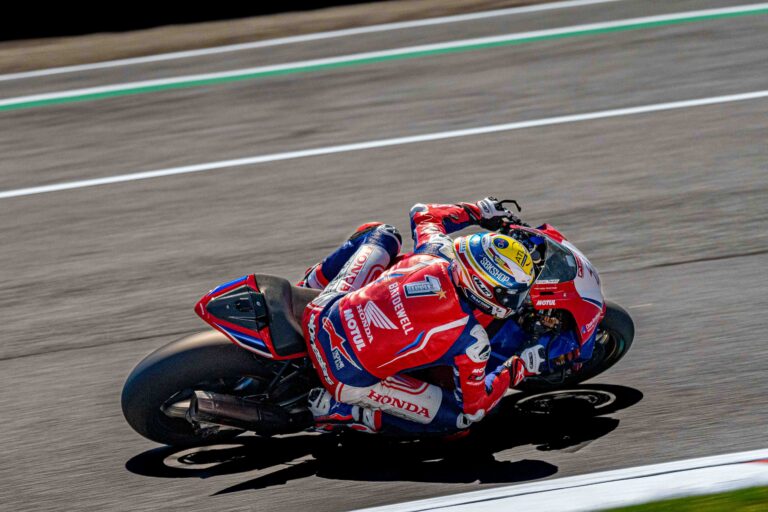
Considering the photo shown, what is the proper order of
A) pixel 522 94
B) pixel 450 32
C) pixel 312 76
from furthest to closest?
1. pixel 450 32
2. pixel 312 76
3. pixel 522 94

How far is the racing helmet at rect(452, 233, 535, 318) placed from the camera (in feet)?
17.4

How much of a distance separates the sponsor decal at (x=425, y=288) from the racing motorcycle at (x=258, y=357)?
1.78 ft

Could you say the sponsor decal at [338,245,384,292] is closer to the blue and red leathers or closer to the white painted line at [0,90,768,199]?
the blue and red leathers

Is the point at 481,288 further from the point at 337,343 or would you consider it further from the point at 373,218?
the point at 373,218

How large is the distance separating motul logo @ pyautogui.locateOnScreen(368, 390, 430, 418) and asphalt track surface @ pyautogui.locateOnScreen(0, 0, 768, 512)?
1.01ft

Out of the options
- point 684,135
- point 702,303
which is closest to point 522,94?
point 684,135

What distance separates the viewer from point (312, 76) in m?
12.5

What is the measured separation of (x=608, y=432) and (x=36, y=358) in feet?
12.0

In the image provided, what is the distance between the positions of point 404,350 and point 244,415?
2.87 feet

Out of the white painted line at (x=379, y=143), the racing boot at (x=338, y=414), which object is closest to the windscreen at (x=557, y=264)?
the racing boot at (x=338, y=414)

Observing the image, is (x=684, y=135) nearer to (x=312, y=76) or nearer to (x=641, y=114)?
(x=641, y=114)

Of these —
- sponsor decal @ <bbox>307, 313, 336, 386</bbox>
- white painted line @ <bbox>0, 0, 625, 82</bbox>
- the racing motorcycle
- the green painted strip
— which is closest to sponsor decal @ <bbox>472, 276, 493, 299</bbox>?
the racing motorcycle

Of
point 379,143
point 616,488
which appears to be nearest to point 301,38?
point 379,143

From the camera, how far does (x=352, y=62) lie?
12773mm
